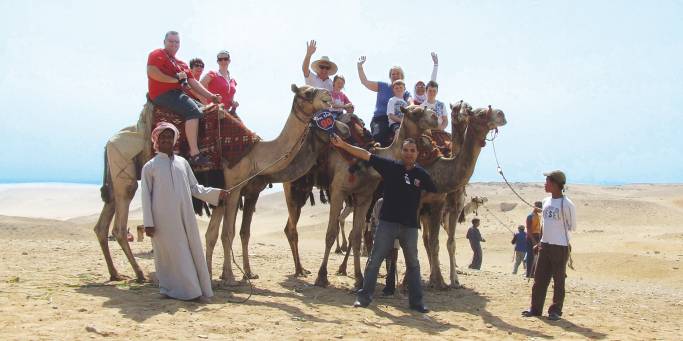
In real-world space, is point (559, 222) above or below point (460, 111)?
below

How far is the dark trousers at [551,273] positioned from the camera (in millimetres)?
8055

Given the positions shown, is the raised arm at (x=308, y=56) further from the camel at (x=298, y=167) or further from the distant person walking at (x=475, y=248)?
the distant person walking at (x=475, y=248)

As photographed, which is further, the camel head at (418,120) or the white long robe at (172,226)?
the camel head at (418,120)

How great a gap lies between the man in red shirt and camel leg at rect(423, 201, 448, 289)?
146 inches

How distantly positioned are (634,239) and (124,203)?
77.6 feet

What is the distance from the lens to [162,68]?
8703mm

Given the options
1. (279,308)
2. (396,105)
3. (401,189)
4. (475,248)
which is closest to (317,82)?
(396,105)

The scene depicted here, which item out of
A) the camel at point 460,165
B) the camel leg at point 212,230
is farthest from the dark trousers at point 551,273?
the camel leg at point 212,230

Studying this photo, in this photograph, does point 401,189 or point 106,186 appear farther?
point 106,186

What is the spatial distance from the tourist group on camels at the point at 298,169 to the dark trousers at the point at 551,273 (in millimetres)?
13

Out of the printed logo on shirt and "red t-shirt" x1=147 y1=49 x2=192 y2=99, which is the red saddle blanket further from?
the printed logo on shirt

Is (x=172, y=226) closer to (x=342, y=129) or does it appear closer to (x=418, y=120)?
(x=342, y=129)

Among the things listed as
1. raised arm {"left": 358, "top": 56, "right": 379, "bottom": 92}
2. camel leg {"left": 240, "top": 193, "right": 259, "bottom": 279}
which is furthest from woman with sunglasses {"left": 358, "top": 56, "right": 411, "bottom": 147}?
camel leg {"left": 240, "top": 193, "right": 259, "bottom": 279}

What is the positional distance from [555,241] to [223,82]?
5731 millimetres
